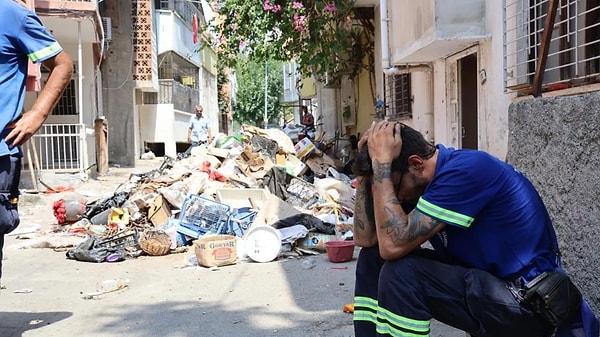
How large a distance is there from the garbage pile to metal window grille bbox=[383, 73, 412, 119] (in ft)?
5.05

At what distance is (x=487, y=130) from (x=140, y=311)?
163 inches

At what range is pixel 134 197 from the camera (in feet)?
25.7

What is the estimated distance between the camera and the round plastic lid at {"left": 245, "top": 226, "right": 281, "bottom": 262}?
5.75 meters

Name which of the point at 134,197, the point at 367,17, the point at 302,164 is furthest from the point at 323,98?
the point at 134,197

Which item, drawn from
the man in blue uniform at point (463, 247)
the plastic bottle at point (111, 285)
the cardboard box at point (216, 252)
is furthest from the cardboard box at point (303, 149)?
the man in blue uniform at point (463, 247)

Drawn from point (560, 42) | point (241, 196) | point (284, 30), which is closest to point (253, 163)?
point (241, 196)

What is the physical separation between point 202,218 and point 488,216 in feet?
15.8

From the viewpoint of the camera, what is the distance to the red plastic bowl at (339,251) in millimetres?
5523

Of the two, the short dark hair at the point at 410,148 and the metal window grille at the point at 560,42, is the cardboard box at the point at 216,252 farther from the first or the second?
the short dark hair at the point at 410,148

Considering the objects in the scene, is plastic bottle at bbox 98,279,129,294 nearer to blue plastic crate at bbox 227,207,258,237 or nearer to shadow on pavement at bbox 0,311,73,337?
shadow on pavement at bbox 0,311,73,337

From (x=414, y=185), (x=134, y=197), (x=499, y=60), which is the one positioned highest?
(x=499, y=60)

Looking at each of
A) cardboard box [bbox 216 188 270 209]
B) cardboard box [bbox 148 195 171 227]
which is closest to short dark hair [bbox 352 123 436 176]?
cardboard box [bbox 148 195 171 227]

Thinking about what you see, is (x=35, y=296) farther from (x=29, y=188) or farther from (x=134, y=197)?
(x=29, y=188)

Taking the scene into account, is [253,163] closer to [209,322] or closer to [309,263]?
[309,263]
